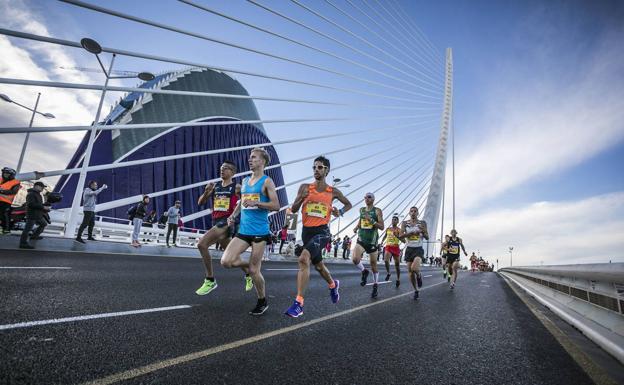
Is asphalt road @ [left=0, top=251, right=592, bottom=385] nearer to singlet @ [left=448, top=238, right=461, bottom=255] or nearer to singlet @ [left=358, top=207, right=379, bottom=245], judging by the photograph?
singlet @ [left=358, top=207, right=379, bottom=245]

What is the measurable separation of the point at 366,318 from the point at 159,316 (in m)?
2.66

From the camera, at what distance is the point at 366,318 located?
4504mm

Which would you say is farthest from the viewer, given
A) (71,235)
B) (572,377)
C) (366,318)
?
(71,235)

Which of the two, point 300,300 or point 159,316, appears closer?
point 159,316

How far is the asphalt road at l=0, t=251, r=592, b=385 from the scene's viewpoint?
7.20 ft

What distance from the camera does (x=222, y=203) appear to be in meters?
5.57

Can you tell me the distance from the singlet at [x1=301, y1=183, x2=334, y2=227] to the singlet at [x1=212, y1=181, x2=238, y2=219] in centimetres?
142

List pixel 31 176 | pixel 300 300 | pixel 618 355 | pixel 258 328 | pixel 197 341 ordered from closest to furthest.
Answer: pixel 197 341 → pixel 618 355 → pixel 258 328 → pixel 300 300 → pixel 31 176

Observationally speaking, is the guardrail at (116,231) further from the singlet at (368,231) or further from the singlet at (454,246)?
the singlet at (454,246)

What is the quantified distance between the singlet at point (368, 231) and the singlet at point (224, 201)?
338 cm

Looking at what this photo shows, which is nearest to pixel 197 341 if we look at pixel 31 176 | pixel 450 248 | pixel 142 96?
pixel 31 176

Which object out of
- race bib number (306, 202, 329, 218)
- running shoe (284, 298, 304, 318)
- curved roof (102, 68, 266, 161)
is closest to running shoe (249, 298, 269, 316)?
running shoe (284, 298, 304, 318)

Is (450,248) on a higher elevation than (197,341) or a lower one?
higher

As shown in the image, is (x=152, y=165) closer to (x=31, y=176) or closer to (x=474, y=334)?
(x=31, y=176)
